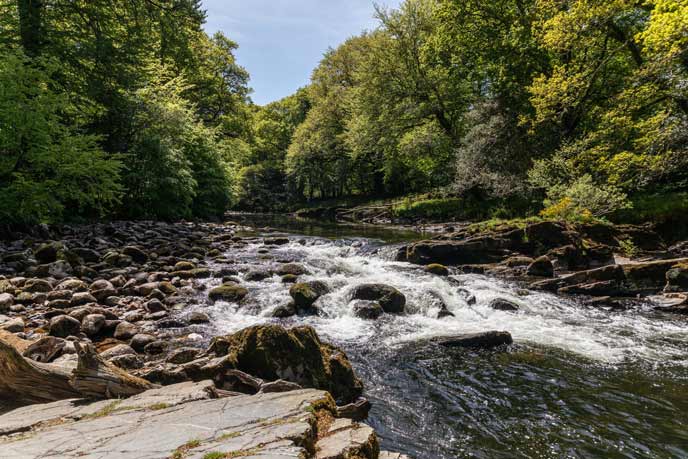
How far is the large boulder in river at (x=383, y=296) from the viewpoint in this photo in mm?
9609

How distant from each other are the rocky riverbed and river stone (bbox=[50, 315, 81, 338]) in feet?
0.10

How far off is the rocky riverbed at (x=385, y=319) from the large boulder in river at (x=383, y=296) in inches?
1.4

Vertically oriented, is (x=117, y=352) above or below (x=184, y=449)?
below

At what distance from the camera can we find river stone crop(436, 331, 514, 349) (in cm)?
737

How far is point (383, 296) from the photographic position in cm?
980

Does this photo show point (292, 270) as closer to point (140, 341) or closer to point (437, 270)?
point (437, 270)

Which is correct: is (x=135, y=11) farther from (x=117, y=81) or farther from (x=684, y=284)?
(x=684, y=284)

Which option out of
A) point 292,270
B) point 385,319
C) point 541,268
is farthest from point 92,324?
point 541,268

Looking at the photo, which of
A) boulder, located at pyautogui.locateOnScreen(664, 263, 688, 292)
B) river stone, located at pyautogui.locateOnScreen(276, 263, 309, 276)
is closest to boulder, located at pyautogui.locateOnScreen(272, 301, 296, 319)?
river stone, located at pyautogui.locateOnScreen(276, 263, 309, 276)

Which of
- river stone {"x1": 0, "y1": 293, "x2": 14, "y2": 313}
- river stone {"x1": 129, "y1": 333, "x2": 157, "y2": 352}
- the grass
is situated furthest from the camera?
river stone {"x1": 0, "y1": 293, "x2": 14, "y2": 313}

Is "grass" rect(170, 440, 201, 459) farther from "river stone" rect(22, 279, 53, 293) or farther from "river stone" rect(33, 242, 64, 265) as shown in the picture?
"river stone" rect(33, 242, 64, 265)

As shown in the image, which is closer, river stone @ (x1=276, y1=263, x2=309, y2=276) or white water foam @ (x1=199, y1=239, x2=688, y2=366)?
white water foam @ (x1=199, y1=239, x2=688, y2=366)

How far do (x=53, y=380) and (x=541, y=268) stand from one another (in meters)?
13.2

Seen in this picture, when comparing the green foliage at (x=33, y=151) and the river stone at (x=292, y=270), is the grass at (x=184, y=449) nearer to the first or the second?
the river stone at (x=292, y=270)
